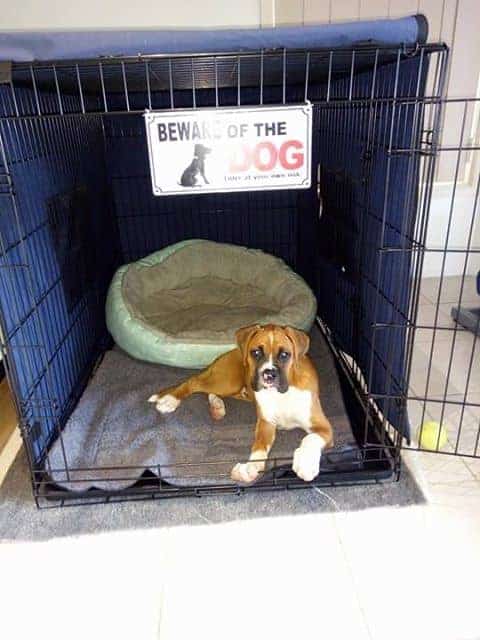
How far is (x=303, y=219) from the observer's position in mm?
3264

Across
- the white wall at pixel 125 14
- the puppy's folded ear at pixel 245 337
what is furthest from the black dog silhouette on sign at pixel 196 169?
the white wall at pixel 125 14

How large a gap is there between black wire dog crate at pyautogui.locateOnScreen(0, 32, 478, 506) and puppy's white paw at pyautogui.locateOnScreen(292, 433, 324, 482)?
0.29 ft

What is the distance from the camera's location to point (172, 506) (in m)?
1.79

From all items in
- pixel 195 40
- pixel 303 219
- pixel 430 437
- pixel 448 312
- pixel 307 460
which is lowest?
pixel 448 312

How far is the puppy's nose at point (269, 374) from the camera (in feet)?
5.74

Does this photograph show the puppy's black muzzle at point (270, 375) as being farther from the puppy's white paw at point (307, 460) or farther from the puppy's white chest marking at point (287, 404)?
the puppy's white paw at point (307, 460)

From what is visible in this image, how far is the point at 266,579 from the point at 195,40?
1455mm

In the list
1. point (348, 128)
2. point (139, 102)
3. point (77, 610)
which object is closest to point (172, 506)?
point (77, 610)

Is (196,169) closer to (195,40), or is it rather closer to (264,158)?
(264,158)

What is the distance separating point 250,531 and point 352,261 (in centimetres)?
122

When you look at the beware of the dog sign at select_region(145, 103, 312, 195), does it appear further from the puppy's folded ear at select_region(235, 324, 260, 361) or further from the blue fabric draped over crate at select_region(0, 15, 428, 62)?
the puppy's folded ear at select_region(235, 324, 260, 361)

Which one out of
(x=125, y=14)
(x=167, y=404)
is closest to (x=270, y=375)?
(x=167, y=404)

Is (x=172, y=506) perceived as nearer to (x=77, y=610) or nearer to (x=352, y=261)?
(x=77, y=610)

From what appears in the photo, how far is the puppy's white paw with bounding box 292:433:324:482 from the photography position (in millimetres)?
1731
